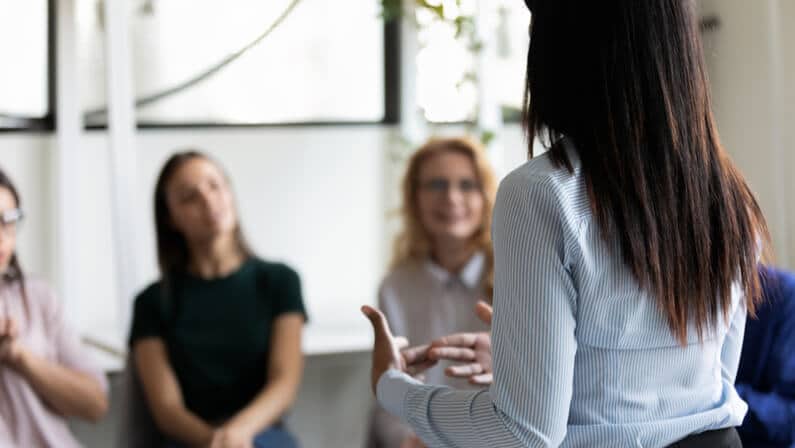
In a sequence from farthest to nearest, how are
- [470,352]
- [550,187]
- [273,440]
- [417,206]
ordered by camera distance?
[417,206] → [273,440] → [470,352] → [550,187]

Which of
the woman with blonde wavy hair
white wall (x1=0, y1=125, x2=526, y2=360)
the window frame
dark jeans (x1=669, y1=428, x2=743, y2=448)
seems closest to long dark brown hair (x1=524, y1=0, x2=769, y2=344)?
dark jeans (x1=669, y1=428, x2=743, y2=448)

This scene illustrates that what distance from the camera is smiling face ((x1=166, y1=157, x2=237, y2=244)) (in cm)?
267

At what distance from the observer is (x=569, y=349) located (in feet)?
3.39

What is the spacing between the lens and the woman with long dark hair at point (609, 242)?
103cm

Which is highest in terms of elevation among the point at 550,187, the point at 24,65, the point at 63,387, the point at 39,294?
the point at 24,65

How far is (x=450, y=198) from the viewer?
2781 mm

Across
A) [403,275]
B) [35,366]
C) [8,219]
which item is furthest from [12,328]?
[403,275]

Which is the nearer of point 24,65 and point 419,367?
point 419,367

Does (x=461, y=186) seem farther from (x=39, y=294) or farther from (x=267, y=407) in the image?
(x=39, y=294)

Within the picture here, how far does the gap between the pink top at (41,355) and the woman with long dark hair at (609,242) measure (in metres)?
1.68

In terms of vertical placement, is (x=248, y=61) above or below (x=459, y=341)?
above

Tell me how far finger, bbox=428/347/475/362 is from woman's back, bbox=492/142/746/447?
303mm

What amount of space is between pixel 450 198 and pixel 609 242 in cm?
174

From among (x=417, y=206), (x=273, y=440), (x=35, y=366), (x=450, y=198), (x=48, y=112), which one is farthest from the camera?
(x=48, y=112)
